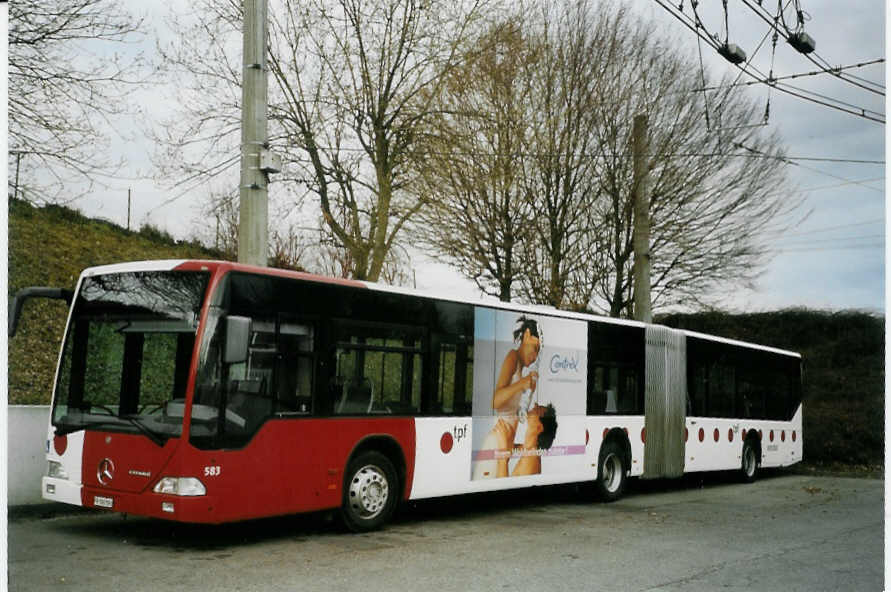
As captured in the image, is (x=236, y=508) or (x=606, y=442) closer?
(x=236, y=508)

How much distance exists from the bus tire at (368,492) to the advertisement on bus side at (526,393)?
5.24 feet

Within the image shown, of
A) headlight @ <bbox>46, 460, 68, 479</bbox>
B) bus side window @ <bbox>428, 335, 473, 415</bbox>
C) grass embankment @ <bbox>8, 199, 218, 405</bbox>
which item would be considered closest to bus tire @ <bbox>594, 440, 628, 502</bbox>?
bus side window @ <bbox>428, 335, 473, 415</bbox>

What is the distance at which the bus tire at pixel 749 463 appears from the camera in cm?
1975

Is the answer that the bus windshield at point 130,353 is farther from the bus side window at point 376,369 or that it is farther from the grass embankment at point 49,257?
the grass embankment at point 49,257

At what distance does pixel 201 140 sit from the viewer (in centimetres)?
2103

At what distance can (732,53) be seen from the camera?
14.1 metres

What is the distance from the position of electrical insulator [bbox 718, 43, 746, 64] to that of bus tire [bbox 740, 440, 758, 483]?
8.51 metres

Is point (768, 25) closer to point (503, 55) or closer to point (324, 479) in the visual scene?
point (324, 479)

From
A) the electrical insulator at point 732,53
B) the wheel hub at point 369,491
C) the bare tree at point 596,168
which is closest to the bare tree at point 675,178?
the bare tree at point 596,168

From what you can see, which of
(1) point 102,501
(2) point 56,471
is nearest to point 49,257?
(2) point 56,471

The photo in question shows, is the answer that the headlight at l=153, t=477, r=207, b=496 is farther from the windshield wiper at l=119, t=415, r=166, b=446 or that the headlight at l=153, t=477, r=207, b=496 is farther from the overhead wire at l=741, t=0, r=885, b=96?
the overhead wire at l=741, t=0, r=885, b=96

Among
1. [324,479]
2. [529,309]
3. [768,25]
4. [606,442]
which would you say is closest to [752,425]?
[606,442]

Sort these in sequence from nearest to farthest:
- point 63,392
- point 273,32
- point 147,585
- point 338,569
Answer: point 147,585 → point 338,569 → point 63,392 → point 273,32

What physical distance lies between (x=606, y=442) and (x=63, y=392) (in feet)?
27.6
